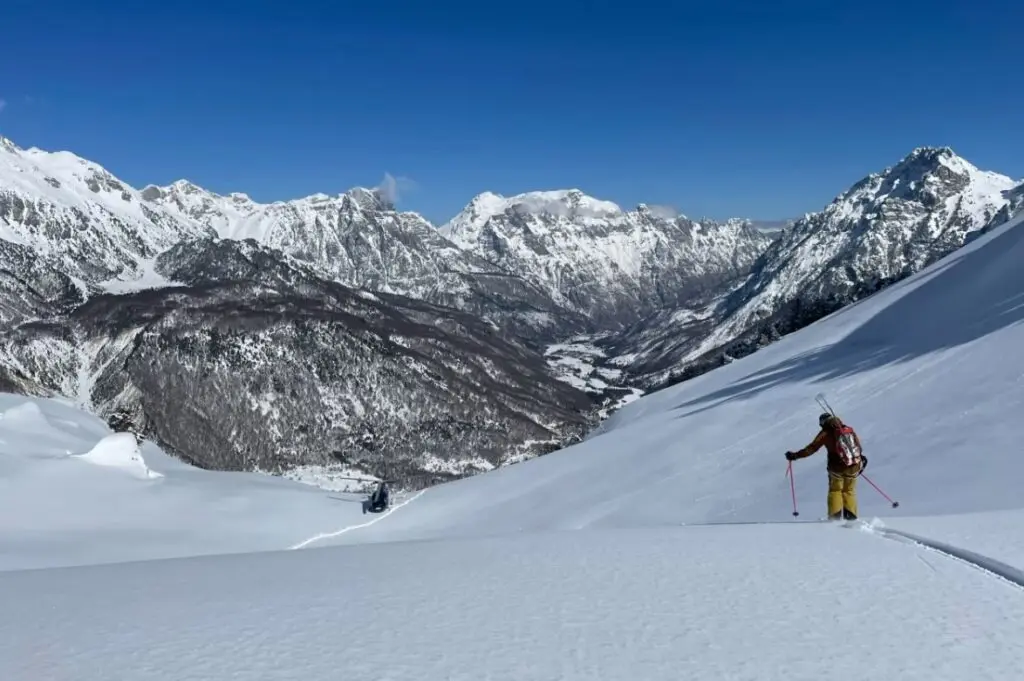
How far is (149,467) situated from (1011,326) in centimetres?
5050

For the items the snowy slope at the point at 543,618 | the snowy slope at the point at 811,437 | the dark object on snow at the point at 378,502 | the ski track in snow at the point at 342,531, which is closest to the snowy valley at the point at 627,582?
the snowy slope at the point at 543,618

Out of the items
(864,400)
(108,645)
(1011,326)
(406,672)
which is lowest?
(406,672)

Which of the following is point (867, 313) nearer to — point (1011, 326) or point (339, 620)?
point (1011, 326)

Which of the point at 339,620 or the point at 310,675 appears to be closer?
the point at 310,675

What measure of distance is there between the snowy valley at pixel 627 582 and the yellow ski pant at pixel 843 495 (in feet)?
3.33

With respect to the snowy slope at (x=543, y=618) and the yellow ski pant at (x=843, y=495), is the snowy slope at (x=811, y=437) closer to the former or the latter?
the yellow ski pant at (x=843, y=495)

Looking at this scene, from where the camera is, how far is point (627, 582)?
37.4 feet

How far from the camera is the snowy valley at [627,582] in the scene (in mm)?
8281

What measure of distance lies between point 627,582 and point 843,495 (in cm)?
932

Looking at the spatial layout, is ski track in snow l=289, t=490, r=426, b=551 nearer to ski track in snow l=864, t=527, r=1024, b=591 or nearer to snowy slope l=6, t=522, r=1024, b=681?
snowy slope l=6, t=522, r=1024, b=681

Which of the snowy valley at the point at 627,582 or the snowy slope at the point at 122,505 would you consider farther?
the snowy slope at the point at 122,505

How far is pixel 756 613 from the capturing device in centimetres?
963

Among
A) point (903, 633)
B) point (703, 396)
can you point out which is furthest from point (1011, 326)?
point (903, 633)

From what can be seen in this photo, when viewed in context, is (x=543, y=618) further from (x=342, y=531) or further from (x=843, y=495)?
(x=342, y=531)
